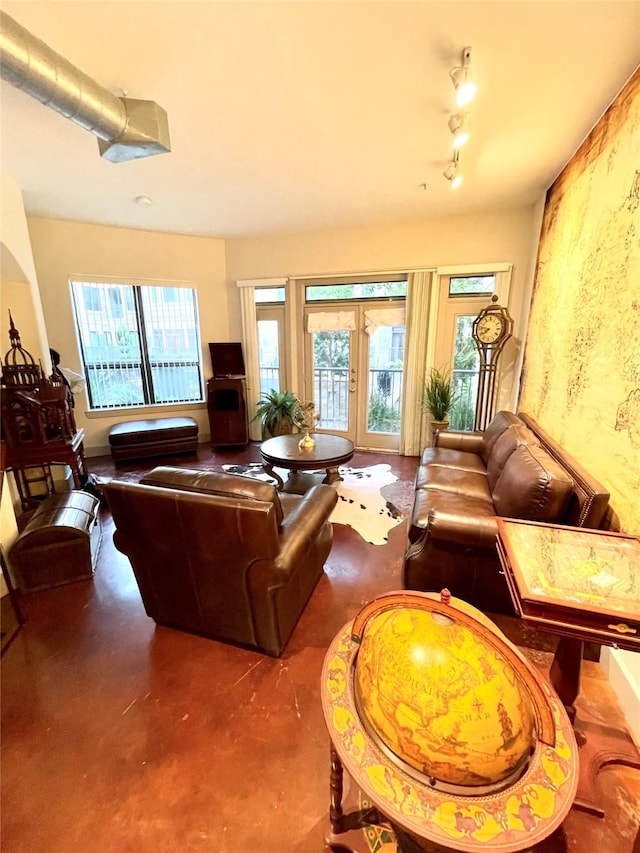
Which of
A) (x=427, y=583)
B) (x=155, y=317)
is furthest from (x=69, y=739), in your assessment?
(x=155, y=317)

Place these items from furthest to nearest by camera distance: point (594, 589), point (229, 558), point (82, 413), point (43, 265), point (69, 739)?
point (82, 413) < point (43, 265) < point (229, 558) < point (69, 739) < point (594, 589)

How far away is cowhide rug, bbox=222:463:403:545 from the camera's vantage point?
293 centimetres

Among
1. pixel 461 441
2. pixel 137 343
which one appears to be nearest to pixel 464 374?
pixel 461 441

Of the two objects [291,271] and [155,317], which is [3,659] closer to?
[155,317]

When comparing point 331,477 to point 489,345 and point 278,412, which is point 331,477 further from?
point 489,345

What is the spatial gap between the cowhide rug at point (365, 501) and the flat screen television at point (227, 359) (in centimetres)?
147

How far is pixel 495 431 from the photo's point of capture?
3125mm

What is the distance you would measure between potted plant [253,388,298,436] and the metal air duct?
2.96 meters

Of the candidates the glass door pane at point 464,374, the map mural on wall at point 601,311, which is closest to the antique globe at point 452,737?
the map mural on wall at point 601,311

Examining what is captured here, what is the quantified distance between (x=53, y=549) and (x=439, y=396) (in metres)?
3.85

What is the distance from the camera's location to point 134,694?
159 centimetres

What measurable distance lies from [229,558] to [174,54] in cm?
240

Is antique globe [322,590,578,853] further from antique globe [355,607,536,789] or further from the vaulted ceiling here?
the vaulted ceiling

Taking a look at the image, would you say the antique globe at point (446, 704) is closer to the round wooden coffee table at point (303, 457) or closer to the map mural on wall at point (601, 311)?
the map mural on wall at point (601, 311)
